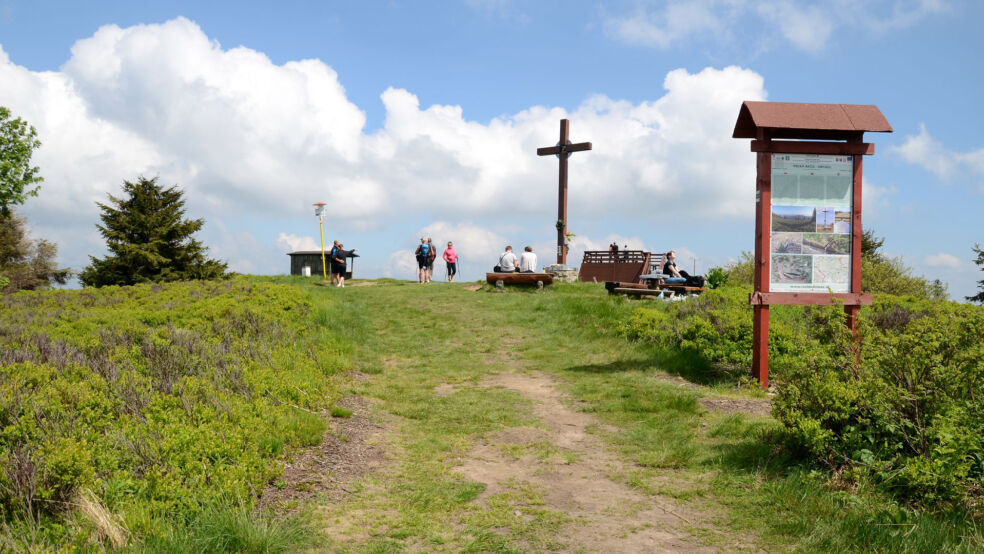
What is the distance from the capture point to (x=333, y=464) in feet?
19.3

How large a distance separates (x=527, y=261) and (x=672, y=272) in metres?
4.97

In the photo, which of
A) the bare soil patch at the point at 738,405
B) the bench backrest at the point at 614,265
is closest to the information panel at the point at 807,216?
the bare soil patch at the point at 738,405

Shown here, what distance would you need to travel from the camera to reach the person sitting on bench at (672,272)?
1830 cm

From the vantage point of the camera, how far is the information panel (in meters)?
9.34

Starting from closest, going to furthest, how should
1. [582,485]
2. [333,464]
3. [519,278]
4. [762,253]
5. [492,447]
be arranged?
[582,485] < [333,464] < [492,447] < [762,253] < [519,278]

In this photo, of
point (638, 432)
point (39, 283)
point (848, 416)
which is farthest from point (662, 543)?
point (39, 283)

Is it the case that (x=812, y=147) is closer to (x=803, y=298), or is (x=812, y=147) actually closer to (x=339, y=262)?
(x=803, y=298)

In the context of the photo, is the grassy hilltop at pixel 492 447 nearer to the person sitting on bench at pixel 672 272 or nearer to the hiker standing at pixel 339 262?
the person sitting on bench at pixel 672 272

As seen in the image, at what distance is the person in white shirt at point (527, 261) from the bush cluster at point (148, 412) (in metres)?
11.4

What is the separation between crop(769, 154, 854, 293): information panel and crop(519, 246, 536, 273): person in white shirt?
12701mm

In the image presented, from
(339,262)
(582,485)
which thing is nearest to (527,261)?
(339,262)

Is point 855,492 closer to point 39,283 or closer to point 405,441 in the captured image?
point 405,441

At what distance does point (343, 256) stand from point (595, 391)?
17186 millimetres

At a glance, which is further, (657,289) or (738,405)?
(657,289)
